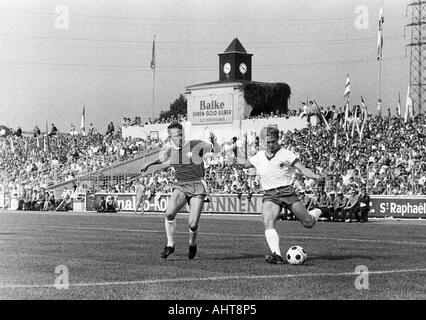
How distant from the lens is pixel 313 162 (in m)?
50.0

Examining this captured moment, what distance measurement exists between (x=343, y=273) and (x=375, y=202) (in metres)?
29.9

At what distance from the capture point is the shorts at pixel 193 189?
17.2 m

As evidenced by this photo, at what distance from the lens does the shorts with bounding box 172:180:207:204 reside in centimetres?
1717

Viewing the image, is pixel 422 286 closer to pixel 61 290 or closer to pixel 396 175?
pixel 61 290

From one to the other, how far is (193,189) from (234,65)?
229ft

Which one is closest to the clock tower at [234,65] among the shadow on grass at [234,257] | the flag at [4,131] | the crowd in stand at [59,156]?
the crowd in stand at [59,156]

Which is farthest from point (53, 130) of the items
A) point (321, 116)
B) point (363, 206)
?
point (363, 206)

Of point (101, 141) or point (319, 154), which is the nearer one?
point (319, 154)

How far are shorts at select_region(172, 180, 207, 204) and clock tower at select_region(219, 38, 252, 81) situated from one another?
6884cm

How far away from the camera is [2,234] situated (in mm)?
26141

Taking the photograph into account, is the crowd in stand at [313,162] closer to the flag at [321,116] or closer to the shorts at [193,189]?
the flag at [321,116]

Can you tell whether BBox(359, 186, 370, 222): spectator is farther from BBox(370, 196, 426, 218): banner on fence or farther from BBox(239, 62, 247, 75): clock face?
BBox(239, 62, 247, 75): clock face

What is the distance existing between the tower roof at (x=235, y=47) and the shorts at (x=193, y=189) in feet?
235

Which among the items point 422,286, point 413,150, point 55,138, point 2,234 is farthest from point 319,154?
point 422,286
